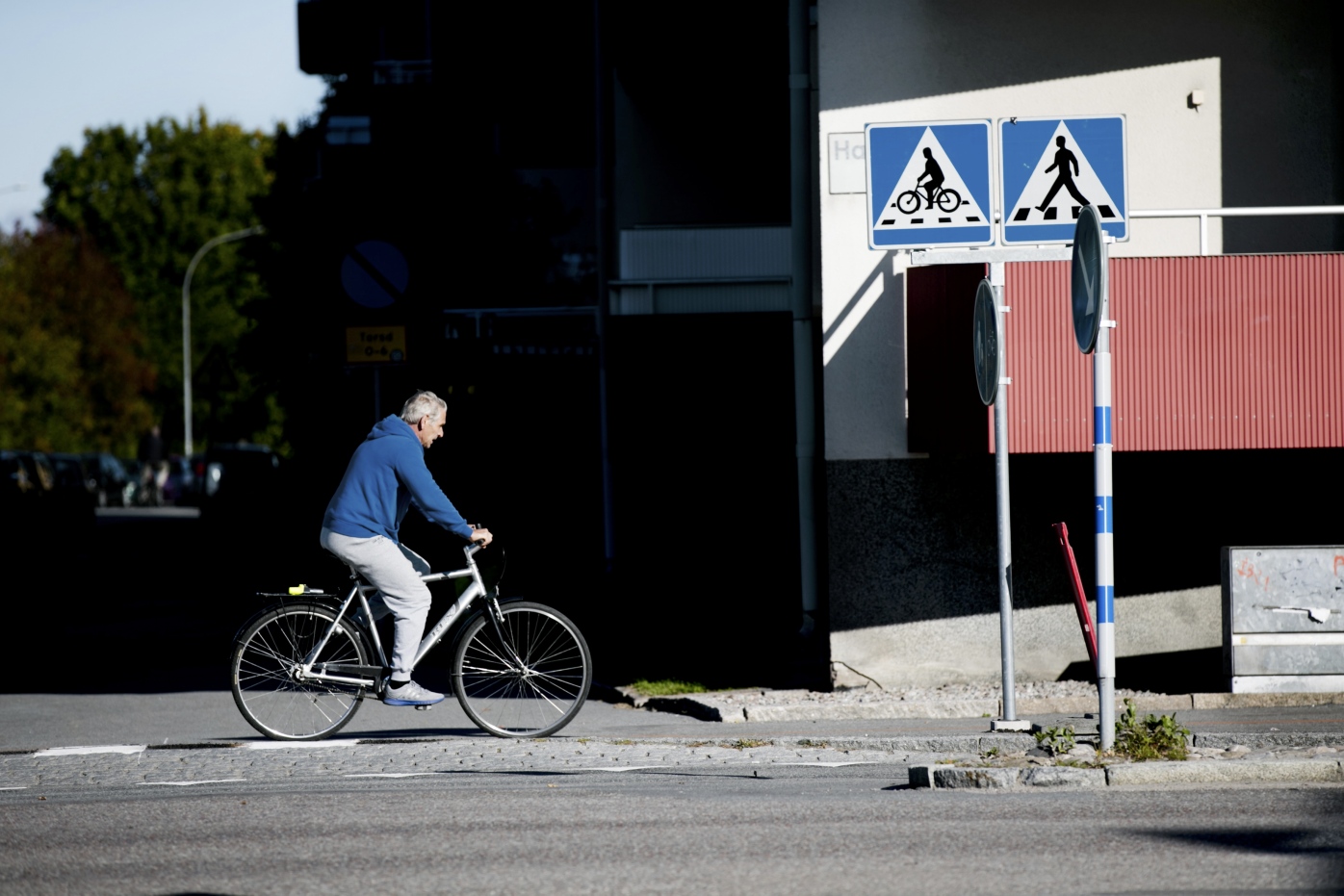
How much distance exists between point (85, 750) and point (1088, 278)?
5.93 metres

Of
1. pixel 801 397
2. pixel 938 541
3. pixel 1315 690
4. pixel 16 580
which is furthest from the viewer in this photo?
pixel 16 580

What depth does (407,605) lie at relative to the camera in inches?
A: 332

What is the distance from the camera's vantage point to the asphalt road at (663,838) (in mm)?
5203

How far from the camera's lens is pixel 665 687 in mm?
10711

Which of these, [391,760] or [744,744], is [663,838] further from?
[744,744]

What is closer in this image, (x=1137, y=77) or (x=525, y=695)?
(x=525, y=695)

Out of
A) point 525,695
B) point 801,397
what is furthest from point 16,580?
point 525,695

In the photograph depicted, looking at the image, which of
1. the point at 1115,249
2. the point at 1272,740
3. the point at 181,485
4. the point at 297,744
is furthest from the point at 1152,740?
the point at 181,485

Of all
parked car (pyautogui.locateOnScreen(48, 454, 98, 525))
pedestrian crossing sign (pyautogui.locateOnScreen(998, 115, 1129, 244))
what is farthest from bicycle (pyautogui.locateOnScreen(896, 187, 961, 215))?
parked car (pyautogui.locateOnScreen(48, 454, 98, 525))

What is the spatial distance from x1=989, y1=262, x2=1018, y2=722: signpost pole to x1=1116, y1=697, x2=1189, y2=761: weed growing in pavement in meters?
1.23

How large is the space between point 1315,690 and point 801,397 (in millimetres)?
4190

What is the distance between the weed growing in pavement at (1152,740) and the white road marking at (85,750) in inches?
204

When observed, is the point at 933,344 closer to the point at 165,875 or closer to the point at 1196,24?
the point at 1196,24

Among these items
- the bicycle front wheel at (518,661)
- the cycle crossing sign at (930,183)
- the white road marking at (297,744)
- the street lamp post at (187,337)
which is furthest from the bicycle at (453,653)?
the street lamp post at (187,337)
